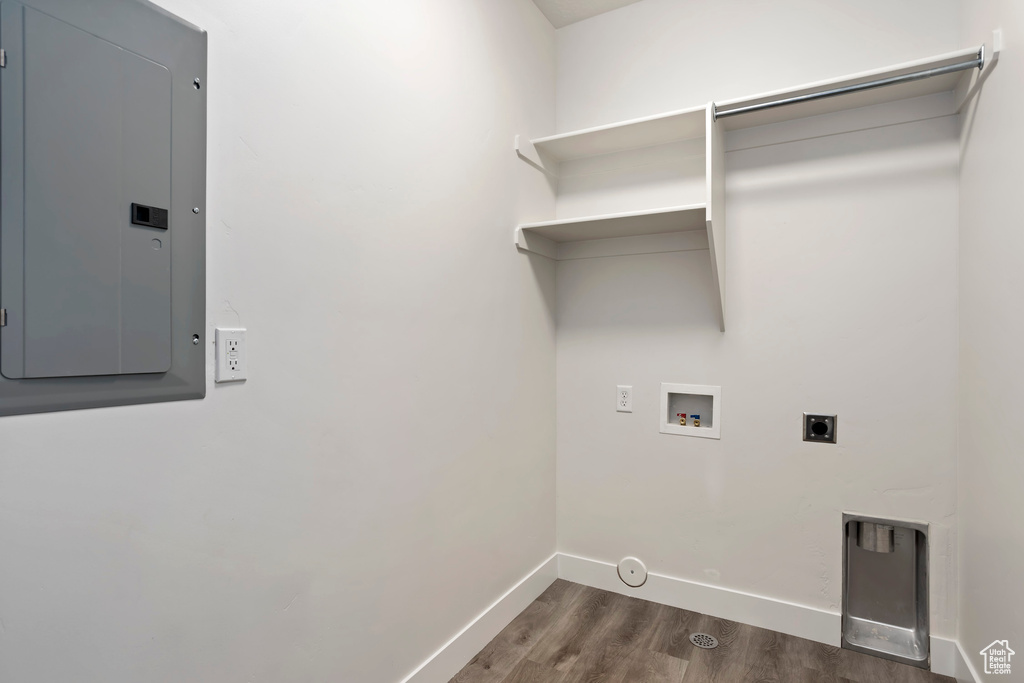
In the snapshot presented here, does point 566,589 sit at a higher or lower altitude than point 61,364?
lower

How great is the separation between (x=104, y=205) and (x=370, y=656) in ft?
4.26

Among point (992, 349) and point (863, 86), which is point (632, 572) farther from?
point (863, 86)

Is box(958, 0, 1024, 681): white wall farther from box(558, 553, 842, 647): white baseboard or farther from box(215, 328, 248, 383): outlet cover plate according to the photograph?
box(215, 328, 248, 383): outlet cover plate

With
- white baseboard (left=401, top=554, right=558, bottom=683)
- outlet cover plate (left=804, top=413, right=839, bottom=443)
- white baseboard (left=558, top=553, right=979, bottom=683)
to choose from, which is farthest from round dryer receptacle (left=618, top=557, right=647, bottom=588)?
outlet cover plate (left=804, top=413, right=839, bottom=443)

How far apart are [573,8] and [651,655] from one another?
2709 mm

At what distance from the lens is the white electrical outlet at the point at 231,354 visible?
1091 mm

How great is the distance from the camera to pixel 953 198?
1.79m

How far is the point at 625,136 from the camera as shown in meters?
2.18

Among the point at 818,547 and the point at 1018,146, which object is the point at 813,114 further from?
the point at 818,547

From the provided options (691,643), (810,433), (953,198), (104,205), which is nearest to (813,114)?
(953,198)

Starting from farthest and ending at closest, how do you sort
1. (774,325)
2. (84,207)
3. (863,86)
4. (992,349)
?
1. (774,325)
2. (863,86)
3. (992,349)
4. (84,207)

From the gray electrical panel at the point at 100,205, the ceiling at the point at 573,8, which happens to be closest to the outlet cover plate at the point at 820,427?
the ceiling at the point at 573,8

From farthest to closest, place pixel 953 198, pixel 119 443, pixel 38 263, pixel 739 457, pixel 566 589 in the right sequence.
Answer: pixel 566 589, pixel 739 457, pixel 953 198, pixel 119 443, pixel 38 263

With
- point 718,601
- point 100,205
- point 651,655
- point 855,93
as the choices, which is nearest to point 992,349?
point 855,93
